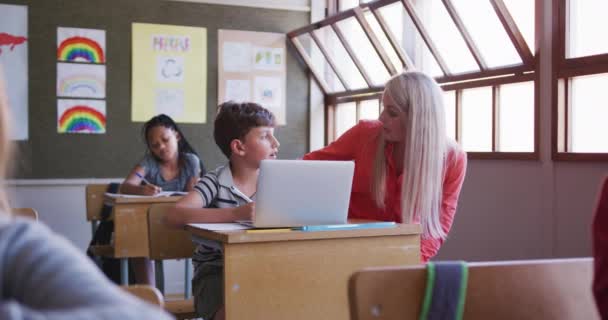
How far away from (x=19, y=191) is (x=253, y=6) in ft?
6.99

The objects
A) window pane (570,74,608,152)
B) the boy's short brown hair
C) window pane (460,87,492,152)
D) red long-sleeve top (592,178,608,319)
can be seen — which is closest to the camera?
red long-sleeve top (592,178,608,319)

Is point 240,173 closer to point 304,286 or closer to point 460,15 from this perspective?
point 304,286

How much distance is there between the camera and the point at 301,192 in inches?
80.5

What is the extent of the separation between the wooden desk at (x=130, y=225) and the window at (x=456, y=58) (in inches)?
68.0

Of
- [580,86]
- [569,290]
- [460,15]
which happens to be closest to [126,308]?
[569,290]

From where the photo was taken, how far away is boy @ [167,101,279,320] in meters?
2.23

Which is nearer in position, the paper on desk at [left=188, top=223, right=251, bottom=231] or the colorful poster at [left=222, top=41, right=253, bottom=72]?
the paper on desk at [left=188, top=223, right=251, bottom=231]

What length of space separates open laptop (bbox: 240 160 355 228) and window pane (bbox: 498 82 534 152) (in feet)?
5.71

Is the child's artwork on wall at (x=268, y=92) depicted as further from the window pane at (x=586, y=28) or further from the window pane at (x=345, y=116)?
the window pane at (x=586, y=28)

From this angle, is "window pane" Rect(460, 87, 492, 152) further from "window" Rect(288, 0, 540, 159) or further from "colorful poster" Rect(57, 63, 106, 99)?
"colorful poster" Rect(57, 63, 106, 99)

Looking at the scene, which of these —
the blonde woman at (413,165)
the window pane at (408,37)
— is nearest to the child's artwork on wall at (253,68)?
the window pane at (408,37)

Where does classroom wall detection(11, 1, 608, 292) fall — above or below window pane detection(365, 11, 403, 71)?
below

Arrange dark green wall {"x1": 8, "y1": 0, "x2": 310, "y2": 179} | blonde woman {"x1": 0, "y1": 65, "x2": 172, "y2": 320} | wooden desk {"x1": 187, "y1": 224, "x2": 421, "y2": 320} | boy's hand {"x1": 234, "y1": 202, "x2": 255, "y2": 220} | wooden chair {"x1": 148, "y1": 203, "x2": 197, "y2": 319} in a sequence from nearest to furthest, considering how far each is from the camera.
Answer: blonde woman {"x1": 0, "y1": 65, "x2": 172, "y2": 320}, wooden desk {"x1": 187, "y1": 224, "x2": 421, "y2": 320}, boy's hand {"x1": 234, "y1": 202, "x2": 255, "y2": 220}, wooden chair {"x1": 148, "y1": 203, "x2": 197, "y2": 319}, dark green wall {"x1": 8, "y1": 0, "x2": 310, "y2": 179}

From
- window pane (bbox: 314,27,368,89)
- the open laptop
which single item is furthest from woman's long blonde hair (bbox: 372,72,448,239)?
window pane (bbox: 314,27,368,89)
